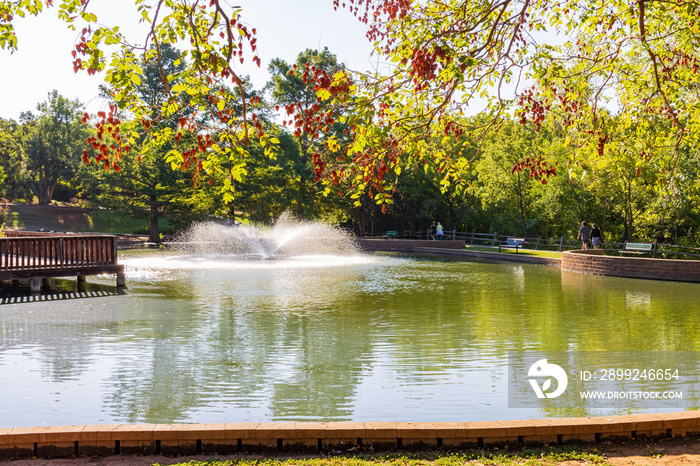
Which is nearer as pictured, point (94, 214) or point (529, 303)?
point (529, 303)

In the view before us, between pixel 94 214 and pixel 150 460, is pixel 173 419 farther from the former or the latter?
pixel 94 214

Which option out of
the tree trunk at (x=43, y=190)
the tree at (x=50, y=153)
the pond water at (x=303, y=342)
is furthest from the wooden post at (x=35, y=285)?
the tree trunk at (x=43, y=190)

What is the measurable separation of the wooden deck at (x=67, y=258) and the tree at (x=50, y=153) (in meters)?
59.9

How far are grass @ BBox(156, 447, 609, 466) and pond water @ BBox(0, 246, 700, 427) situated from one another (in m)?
1.92

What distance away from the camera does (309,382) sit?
927 cm

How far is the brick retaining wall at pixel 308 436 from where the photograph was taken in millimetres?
5684

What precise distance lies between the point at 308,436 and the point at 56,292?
55.7 feet

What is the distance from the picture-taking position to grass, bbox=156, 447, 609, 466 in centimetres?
540

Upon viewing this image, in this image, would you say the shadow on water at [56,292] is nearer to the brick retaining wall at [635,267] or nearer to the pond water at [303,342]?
the pond water at [303,342]

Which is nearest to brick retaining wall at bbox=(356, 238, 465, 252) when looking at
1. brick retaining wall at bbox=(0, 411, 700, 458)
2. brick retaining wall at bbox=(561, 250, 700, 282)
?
brick retaining wall at bbox=(561, 250, 700, 282)

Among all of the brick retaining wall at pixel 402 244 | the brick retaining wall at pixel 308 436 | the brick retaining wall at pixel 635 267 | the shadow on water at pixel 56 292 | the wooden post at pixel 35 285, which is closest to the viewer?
the brick retaining wall at pixel 308 436

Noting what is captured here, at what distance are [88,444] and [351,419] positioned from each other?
3.07 metres

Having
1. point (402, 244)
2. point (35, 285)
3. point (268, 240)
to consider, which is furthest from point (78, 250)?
point (402, 244)

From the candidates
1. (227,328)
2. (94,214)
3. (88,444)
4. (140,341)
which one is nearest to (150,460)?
(88,444)
